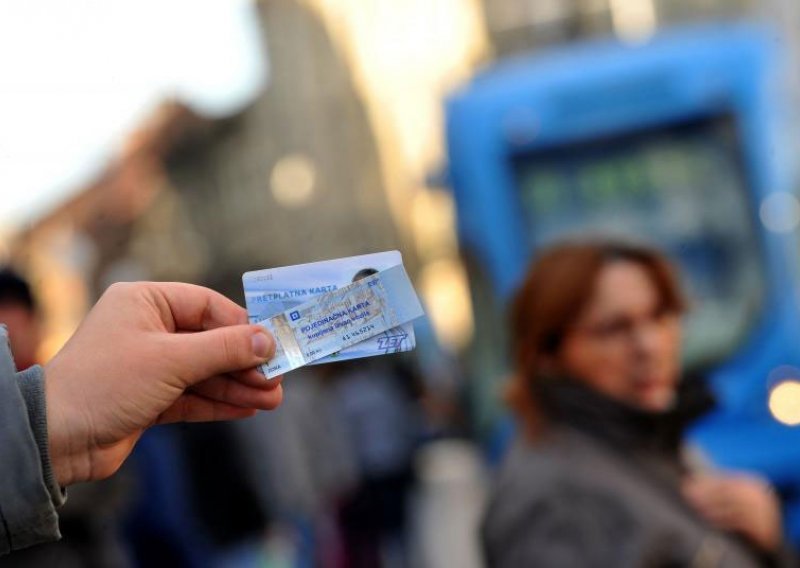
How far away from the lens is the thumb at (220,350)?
1.36 meters

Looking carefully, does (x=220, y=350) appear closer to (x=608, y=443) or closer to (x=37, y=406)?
(x=37, y=406)

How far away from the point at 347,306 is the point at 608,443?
158cm

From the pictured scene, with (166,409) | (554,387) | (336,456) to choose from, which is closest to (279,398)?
(166,409)

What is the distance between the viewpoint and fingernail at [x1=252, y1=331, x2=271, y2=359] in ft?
4.45

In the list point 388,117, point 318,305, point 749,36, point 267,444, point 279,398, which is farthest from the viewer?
point 388,117

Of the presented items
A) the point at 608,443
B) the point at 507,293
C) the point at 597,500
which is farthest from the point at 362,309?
the point at 507,293

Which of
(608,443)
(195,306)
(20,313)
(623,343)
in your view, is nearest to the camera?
(195,306)

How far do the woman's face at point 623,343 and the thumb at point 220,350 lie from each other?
67.6 inches

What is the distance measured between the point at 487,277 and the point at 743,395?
5.58ft

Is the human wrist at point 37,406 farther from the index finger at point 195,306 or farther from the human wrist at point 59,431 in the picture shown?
the index finger at point 195,306

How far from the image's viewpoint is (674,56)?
8.18 meters

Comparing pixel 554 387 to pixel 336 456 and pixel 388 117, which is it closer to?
pixel 336 456

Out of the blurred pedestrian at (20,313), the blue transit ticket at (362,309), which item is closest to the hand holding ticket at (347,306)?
the blue transit ticket at (362,309)

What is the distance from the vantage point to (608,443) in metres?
2.81
